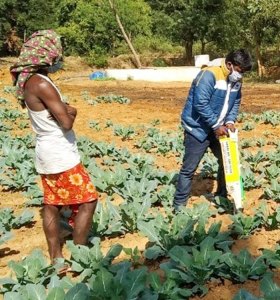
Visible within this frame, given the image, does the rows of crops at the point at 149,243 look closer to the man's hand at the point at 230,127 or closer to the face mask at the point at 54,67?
the man's hand at the point at 230,127

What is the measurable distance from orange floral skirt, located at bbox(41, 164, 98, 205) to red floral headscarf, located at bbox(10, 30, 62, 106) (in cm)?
69

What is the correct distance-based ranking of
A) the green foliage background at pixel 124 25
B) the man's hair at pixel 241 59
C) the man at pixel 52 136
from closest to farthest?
the man at pixel 52 136
the man's hair at pixel 241 59
the green foliage background at pixel 124 25

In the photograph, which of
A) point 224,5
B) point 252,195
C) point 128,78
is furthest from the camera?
point 224,5

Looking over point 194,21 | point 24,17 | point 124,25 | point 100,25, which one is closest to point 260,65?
point 194,21

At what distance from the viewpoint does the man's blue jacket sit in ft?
15.4

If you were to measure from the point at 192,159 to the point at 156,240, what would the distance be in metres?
1.09

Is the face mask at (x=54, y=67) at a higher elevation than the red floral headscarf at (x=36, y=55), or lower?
lower

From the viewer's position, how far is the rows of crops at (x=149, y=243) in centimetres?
322

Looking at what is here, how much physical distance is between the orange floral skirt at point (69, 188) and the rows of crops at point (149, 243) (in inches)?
14.1

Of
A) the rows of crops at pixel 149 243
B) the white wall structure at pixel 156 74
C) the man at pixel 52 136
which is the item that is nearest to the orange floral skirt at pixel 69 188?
the man at pixel 52 136

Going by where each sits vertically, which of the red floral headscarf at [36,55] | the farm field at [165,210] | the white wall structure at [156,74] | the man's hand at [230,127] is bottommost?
the white wall structure at [156,74]

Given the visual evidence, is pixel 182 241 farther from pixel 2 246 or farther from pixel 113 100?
pixel 113 100

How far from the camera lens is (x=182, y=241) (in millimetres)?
4070

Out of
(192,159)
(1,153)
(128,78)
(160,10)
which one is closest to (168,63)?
(160,10)
